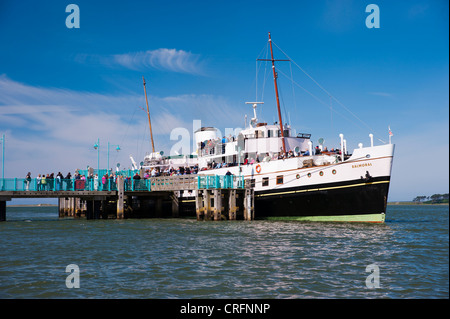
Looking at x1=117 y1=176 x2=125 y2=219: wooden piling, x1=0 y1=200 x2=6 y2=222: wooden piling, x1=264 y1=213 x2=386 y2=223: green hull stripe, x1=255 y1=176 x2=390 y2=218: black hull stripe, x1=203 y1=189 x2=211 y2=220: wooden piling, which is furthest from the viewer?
x1=117 y1=176 x2=125 y2=219: wooden piling

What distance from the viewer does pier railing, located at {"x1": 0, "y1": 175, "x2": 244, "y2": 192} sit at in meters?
35.8

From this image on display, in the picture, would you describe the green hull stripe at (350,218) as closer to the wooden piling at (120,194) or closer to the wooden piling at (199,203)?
the wooden piling at (199,203)

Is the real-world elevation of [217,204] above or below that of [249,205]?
above

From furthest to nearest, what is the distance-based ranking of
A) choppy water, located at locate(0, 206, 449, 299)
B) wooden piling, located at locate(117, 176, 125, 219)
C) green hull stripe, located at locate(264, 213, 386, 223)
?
wooden piling, located at locate(117, 176, 125, 219) < green hull stripe, located at locate(264, 213, 386, 223) < choppy water, located at locate(0, 206, 449, 299)

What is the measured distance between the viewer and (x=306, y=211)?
1281 inches

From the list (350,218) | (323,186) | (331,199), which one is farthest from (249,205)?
(350,218)

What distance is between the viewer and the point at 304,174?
32219 mm

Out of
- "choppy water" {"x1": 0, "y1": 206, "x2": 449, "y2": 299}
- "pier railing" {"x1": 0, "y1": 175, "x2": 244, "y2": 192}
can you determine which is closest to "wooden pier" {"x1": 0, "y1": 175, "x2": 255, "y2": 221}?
"pier railing" {"x1": 0, "y1": 175, "x2": 244, "y2": 192}

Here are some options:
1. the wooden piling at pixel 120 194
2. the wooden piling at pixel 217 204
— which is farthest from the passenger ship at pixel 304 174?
the wooden piling at pixel 120 194

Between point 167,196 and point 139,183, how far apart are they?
3641 mm

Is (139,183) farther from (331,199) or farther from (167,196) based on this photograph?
(331,199)

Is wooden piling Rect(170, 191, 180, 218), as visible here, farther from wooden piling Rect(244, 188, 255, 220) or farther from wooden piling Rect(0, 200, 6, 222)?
wooden piling Rect(0, 200, 6, 222)

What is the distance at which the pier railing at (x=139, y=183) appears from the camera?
35.8 metres
